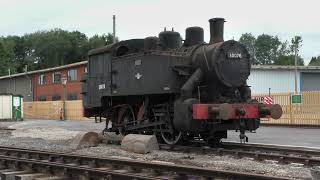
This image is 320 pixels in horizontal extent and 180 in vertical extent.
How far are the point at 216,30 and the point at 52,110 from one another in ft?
115

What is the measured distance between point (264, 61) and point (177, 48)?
108m

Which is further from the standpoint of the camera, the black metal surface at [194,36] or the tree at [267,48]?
the tree at [267,48]

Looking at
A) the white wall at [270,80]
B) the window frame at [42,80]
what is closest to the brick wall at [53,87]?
the window frame at [42,80]

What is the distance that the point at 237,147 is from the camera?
1451 centimetres

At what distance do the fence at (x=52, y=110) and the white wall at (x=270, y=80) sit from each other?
1570cm

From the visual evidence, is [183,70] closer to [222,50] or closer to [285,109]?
[222,50]

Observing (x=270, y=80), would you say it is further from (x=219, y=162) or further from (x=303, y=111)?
(x=219, y=162)

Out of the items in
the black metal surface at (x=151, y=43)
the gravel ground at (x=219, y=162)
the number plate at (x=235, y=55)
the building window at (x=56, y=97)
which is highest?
the black metal surface at (x=151, y=43)

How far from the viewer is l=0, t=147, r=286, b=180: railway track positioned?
8641 millimetres

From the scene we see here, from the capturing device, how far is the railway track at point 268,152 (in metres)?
11.2

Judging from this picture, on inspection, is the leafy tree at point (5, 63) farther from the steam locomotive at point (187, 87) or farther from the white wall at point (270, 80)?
the steam locomotive at point (187, 87)

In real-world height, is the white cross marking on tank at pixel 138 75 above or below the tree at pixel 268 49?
below

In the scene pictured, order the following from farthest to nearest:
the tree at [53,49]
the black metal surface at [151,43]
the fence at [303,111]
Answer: the tree at [53,49] → the fence at [303,111] → the black metal surface at [151,43]

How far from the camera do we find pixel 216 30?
47.6ft
